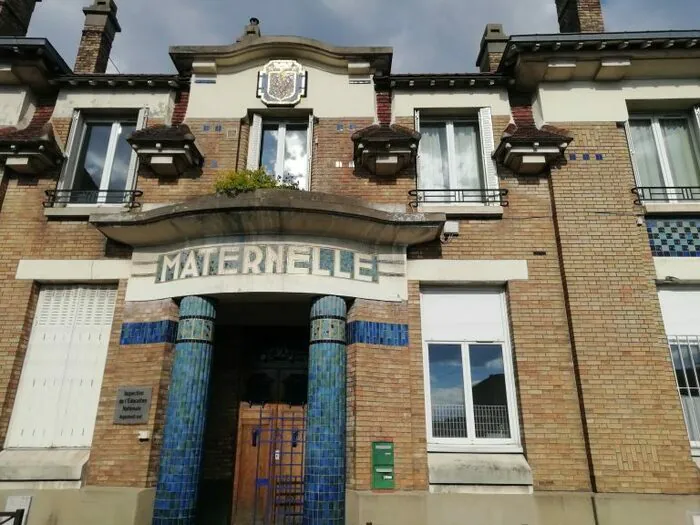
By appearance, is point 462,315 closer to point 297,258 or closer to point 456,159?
point 297,258

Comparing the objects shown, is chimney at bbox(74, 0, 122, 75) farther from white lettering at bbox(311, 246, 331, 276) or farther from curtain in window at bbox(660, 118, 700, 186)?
curtain in window at bbox(660, 118, 700, 186)

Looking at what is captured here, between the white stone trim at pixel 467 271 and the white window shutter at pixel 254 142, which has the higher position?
the white window shutter at pixel 254 142

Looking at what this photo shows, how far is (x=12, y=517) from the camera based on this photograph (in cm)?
667

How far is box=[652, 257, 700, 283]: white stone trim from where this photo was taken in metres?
7.97

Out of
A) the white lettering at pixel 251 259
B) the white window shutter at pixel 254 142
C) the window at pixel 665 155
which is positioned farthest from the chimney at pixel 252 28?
the window at pixel 665 155

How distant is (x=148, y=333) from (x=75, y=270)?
187 cm

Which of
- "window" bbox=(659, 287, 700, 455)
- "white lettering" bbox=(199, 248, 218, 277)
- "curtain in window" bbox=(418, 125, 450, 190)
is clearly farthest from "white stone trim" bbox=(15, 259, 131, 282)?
"window" bbox=(659, 287, 700, 455)

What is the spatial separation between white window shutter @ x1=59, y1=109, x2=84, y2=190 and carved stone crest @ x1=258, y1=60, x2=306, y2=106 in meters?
3.55

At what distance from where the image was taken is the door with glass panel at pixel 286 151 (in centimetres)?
920

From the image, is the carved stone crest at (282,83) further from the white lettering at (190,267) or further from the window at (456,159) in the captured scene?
the white lettering at (190,267)

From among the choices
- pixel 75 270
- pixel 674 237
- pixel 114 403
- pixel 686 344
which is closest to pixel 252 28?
pixel 75 270

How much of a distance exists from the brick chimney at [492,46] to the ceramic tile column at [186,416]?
773 cm

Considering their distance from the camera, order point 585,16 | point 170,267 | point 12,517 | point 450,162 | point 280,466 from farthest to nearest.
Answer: point 585,16 → point 450,162 → point 280,466 → point 170,267 → point 12,517

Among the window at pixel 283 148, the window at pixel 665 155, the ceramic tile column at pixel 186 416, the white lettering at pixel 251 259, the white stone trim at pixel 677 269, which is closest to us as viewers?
the ceramic tile column at pixel 186 416
